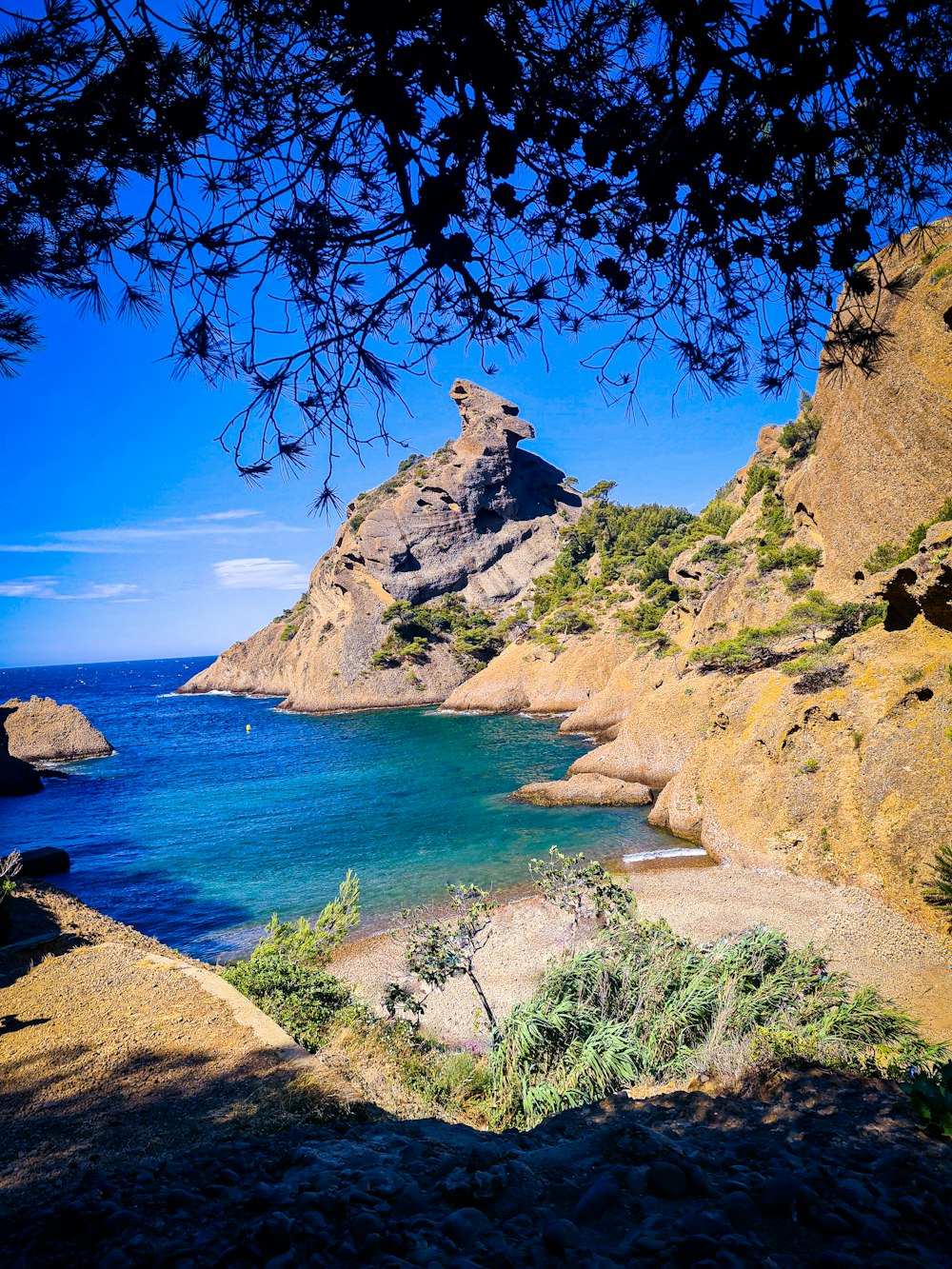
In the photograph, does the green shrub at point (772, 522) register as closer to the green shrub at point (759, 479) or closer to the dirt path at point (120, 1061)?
the green shrub at point (759, 479)

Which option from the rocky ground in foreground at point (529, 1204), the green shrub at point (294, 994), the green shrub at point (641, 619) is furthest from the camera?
the green shrub at point (641, 619)

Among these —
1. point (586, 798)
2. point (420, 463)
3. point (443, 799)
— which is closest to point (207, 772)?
point (443, 799)

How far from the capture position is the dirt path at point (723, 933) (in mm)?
8773

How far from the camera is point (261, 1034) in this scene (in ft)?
19.0

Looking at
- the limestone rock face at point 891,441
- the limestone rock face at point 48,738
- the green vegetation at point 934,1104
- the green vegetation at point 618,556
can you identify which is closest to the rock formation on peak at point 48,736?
the limestone rock face at point 48,738

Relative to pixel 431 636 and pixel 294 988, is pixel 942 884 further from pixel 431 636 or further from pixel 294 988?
pixel 431 636

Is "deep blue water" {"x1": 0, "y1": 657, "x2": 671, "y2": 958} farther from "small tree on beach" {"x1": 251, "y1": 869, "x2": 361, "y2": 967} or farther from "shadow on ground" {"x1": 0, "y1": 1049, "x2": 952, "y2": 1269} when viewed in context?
"shadow on ground" {"x1": 0, "y1": 1049, "x2": 952, "y2": 1269}

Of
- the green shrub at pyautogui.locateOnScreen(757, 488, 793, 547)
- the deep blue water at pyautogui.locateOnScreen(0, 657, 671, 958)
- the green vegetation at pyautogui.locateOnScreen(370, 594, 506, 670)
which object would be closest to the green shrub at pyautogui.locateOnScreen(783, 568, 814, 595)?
the green shrub at pyautogui.locateOnScreen(757, 488, 793, 547)

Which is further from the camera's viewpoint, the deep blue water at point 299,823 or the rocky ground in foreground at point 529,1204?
the deep blue water at point 299,823

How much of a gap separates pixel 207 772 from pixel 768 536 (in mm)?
29742

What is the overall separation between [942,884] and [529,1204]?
32.6ft

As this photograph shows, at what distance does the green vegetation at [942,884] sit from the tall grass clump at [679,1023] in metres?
4.19

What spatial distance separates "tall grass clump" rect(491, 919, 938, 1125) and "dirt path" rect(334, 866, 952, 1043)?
1.94 meters

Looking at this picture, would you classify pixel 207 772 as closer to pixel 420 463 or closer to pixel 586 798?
pixel 586 798
